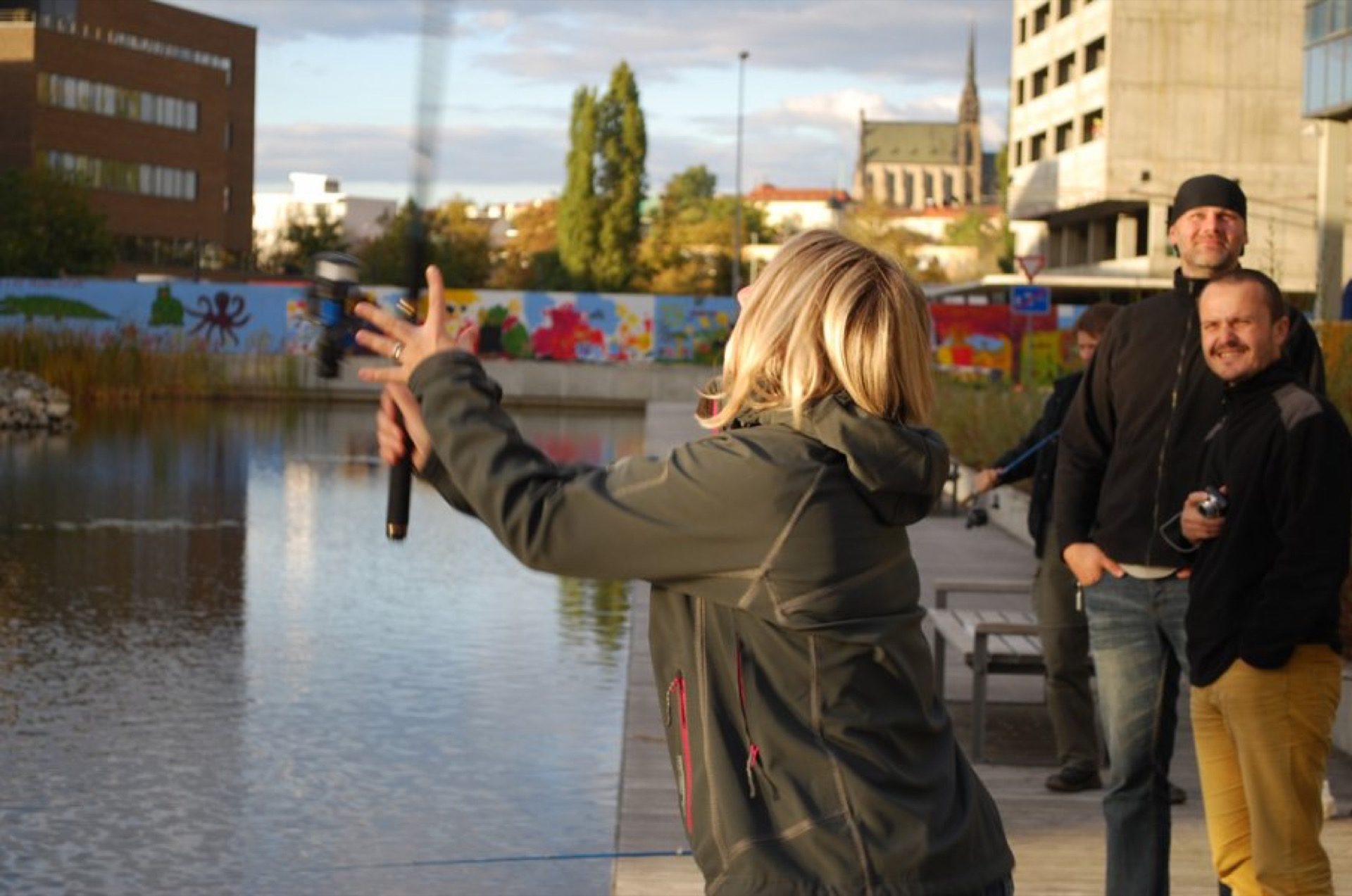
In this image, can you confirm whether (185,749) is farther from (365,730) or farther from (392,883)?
(392,883)

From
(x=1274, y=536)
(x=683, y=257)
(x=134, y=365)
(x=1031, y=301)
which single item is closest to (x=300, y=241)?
(x=683, y=257)

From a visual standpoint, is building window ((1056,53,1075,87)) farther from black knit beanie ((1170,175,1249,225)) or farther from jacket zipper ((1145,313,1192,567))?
jacket zipper ((1145,313,1192,567))

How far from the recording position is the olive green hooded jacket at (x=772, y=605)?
2939 mm

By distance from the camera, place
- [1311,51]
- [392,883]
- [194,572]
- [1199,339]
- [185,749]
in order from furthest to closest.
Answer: [1311,51], [194,572], [185,749], [392,883], [1199,339]

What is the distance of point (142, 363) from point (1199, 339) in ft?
129

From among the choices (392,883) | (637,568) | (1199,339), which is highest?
(1199,339)

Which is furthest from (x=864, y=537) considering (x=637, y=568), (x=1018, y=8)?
(x=1018, y=8)

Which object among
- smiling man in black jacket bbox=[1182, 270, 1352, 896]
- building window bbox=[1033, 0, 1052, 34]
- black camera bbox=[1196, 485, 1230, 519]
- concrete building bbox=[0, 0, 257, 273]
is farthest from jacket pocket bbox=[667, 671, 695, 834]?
building window bbox=[1033, 0, 1052, 34]

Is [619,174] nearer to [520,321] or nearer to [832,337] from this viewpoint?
[520,321]

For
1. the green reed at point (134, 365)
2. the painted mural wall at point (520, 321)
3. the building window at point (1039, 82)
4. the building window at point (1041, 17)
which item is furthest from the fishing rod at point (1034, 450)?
the building window at point (1039, 82)

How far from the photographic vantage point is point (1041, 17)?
93.1 metres

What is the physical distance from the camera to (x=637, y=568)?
298cm

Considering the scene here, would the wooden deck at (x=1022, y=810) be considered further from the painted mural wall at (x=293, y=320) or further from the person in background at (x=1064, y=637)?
the painted mural wall at (x=293, y=320)

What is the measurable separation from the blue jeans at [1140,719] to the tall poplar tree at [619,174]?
9247 cm
